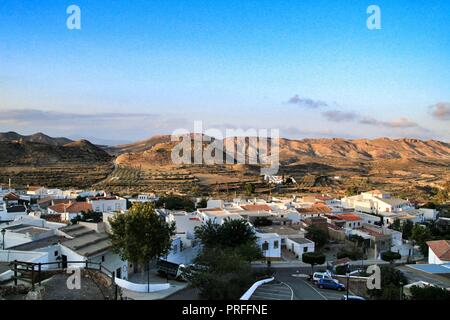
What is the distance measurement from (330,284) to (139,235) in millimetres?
6176

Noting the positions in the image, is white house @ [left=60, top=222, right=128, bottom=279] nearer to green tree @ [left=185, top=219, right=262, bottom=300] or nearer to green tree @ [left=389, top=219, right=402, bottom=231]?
green tree @ [left=185, top=219, right=262, bottom=300]

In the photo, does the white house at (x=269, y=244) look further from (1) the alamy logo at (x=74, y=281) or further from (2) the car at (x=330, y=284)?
(1) the alamy logo at (x=74, y=281)

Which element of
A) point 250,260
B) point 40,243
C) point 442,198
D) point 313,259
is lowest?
point 442,198

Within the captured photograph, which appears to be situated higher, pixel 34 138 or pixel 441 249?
pixel 34 138

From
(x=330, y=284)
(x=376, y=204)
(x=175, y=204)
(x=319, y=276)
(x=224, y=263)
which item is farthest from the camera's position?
(x=376, y=204)

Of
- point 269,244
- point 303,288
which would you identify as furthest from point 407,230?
point 303,288

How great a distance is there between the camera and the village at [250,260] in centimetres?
855

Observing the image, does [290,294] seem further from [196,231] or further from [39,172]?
[39,172]

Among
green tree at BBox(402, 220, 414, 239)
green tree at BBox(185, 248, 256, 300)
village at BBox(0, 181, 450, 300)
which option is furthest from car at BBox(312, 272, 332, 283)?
green tree at BBox(402, 220, 414, 239)

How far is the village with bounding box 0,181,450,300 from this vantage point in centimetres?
855

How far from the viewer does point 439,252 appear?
56.3 ft

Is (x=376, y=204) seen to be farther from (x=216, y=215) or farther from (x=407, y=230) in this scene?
(x=216, y=215)

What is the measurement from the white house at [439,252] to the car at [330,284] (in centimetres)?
584
